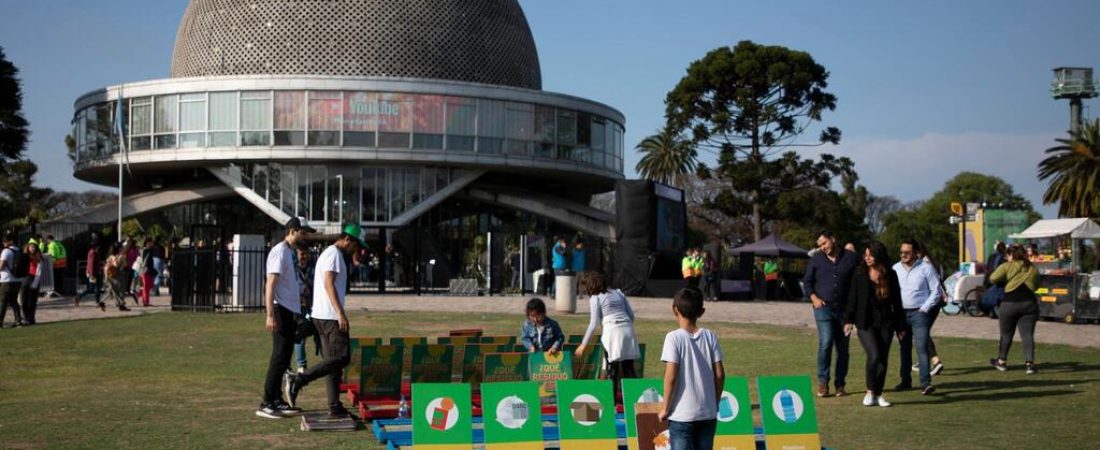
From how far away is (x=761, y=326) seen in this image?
58.8ft

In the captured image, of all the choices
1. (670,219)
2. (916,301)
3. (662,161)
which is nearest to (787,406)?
(916,301)

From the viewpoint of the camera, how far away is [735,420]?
20.2 feet

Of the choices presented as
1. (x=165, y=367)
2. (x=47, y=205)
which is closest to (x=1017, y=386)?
(x=165, y=367)

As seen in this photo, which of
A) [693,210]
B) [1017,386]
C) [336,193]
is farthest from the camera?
[693,210]

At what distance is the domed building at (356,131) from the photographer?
39.0 meters

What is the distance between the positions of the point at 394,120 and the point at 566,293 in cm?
2020

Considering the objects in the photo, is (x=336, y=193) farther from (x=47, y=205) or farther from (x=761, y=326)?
(x=47, y=205)

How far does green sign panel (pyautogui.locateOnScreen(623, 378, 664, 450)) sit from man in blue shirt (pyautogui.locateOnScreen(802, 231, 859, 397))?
12.1ft

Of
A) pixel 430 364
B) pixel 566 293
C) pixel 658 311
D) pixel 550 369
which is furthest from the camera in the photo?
pixel 658 311

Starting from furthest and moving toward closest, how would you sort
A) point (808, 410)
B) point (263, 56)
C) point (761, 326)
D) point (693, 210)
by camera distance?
1. point (693, 210)
2. point (263, 56)
3. point (761, 326)
4. point (808, 410)

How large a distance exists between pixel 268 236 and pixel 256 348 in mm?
28031

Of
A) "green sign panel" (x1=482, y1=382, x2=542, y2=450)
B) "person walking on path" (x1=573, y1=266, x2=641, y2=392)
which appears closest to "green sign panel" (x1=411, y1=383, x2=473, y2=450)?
"green sign panel" (x1=482, y1=382, x2=542, y2=450)

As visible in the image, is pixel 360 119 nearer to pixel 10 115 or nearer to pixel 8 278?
pixel 10 115

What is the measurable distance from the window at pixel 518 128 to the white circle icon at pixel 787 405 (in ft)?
116
